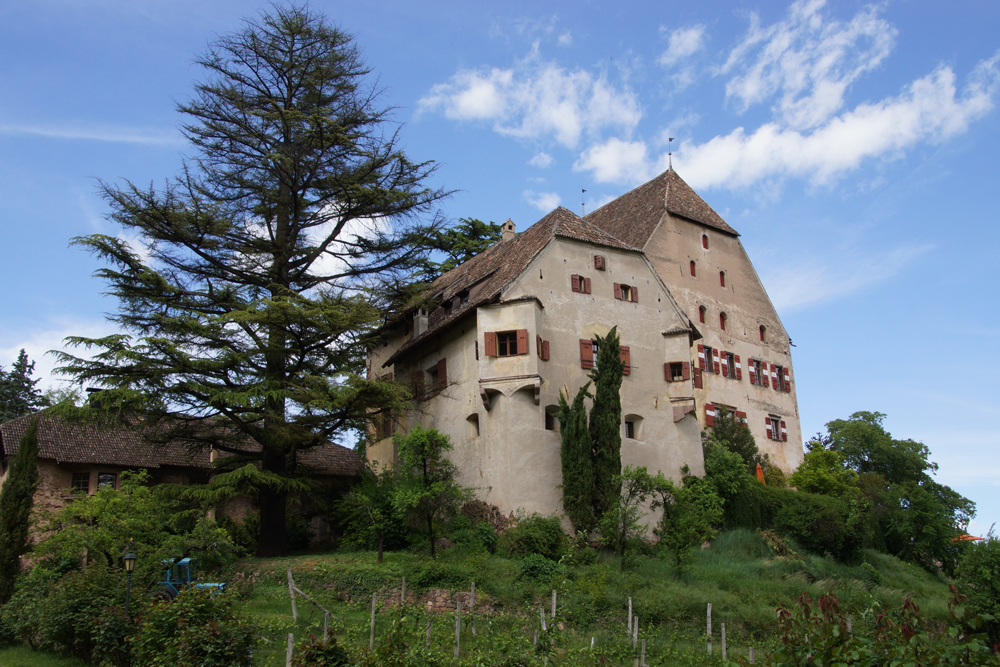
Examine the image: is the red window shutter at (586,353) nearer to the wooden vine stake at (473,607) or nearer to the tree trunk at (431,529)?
the tree trunk at (431,529)

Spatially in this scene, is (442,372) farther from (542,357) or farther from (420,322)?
(542,357)

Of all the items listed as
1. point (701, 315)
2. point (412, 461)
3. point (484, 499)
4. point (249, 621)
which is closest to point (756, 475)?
point (701, 315)

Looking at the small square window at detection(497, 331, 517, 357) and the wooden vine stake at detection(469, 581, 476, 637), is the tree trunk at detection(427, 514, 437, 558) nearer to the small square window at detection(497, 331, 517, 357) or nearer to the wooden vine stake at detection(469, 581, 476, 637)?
the wooden vine stake at detection(469, 581, 476, 637)

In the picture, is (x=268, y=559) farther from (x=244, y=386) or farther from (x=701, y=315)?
(x=701, y=315)

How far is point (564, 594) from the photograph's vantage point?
23.7 meters

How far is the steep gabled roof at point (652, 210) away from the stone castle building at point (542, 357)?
1.34 metres

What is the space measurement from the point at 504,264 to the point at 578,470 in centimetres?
965

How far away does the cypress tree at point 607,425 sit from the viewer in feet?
93.1

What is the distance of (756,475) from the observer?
1518 inches

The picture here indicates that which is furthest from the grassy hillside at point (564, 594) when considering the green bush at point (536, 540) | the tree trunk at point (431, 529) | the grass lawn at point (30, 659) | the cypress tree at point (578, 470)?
the grass lawn at point (30, 659)

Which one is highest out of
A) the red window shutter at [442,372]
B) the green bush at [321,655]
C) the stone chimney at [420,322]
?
the stone chimney at [420,322]

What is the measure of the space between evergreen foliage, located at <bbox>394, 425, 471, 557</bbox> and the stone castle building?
1.61 meters

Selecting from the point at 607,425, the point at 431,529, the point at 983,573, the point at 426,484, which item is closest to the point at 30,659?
the point at 431,529

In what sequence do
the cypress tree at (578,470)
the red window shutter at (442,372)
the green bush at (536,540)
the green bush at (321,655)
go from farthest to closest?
1. the red window shutter at (442,372)
2. the cypress tree at (578,470)
3. the green bush at (536,540)
4. the green bush at (321,655)
